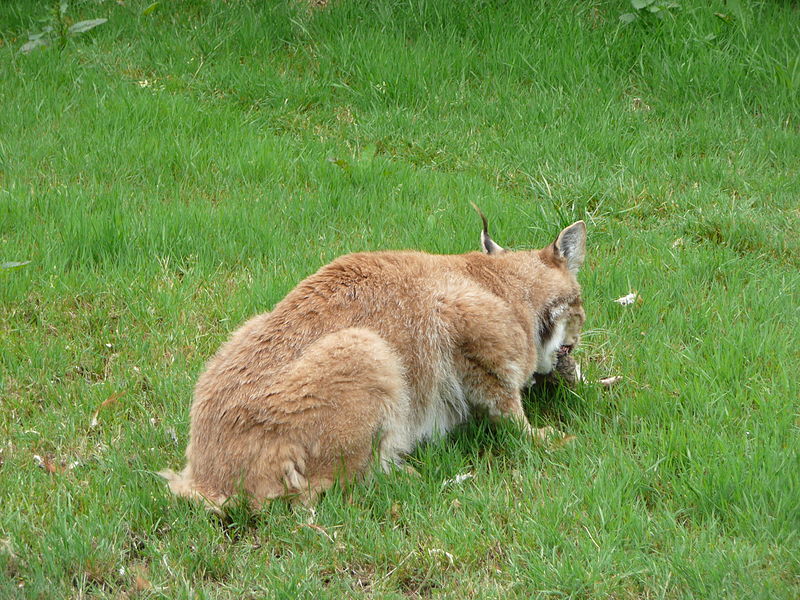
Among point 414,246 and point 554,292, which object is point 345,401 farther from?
point 414,246

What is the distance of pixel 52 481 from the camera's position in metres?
4.71

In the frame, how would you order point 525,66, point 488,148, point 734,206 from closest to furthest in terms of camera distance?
1. point 734,206
2. point 488,148
3. point 525,66

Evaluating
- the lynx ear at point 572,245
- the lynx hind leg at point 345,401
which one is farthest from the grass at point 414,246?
the lynx ear at point 572,245

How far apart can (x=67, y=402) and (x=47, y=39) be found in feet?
18.6

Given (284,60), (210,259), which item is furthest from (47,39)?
(210,259)

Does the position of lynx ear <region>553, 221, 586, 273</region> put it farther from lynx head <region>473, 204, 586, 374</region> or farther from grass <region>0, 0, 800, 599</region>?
grass <region>0, 0, 800, 599</region>

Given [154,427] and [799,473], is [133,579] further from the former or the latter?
[799,473]

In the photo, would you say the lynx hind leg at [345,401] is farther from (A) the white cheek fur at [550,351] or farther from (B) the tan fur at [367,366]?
(A) the white cheek fur at [550,351]

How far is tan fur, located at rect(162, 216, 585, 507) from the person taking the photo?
433 cm

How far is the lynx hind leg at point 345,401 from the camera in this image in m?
4.34

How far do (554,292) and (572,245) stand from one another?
0.36 metres

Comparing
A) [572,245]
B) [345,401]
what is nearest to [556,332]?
[572,245]

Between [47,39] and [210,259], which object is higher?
[47,39]

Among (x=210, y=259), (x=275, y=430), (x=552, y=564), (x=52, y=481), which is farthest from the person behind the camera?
(x=210, y=259)
